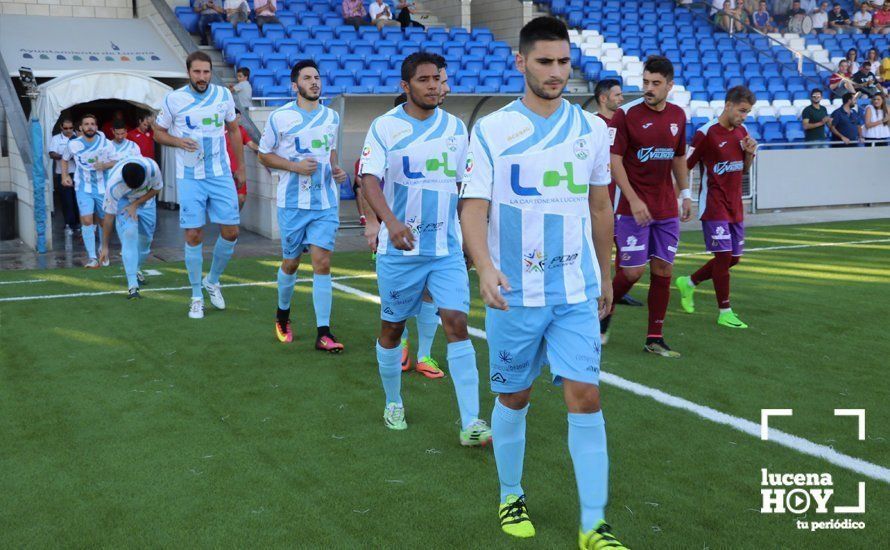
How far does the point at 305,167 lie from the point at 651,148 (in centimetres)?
263

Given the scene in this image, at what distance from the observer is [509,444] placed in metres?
3.95

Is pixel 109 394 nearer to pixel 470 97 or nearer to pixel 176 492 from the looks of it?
pixel 176 492

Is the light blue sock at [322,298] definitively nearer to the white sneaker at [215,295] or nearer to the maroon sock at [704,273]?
the white sneaker at [215,295]

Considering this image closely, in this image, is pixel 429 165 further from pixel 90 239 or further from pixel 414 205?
pixel 90 239

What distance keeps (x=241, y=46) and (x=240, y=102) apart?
7.78 feet

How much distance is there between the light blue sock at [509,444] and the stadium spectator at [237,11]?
17022 millimetres

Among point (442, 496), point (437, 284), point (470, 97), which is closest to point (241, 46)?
point (470, 97)

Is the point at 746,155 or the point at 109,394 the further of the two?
the point at 746,155

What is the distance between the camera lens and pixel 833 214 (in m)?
17.3

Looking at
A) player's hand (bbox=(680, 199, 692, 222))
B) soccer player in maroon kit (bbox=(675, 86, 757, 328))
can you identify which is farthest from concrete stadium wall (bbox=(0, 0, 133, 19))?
player's hand (bbox=(680, 199, 692, 222))

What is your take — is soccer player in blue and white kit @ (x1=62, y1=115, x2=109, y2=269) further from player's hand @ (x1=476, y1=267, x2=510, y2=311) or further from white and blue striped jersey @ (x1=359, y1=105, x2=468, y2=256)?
player's hand @ (x1=476, y1=267, x2=510, y2=311)

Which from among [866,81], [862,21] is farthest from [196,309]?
[862,21]

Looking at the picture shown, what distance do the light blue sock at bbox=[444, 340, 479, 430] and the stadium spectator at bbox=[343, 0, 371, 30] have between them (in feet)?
54.1

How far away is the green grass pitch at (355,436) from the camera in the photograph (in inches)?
158
